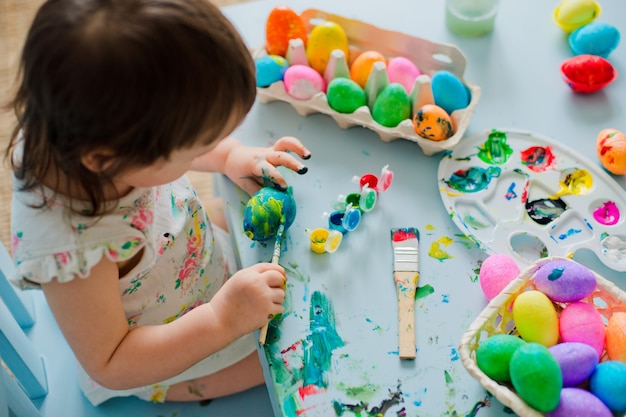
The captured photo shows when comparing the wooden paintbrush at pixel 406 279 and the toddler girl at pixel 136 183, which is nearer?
the toddler girl at pixel 136 183

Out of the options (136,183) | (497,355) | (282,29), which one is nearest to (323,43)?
(282,29)

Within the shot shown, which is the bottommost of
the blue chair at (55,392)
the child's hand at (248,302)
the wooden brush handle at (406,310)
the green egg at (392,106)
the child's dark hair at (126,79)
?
the blue chair at (55,392)

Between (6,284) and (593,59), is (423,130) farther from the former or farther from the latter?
(6,284)

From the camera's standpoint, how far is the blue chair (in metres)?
0.73

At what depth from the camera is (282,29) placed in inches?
35.6

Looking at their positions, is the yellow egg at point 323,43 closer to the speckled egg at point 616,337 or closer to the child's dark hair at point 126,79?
the child's dark hair at point 126,79

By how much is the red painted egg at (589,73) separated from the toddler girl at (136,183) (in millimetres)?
397

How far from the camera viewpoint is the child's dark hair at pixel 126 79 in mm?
492

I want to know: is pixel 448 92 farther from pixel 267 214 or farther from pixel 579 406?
pixel 579 406

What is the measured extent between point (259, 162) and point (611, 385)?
1.50 ft

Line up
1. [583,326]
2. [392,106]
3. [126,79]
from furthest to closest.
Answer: [392,106], [583,326], [126,79]

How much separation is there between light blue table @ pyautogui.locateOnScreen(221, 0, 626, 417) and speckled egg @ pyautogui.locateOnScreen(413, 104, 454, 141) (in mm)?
38

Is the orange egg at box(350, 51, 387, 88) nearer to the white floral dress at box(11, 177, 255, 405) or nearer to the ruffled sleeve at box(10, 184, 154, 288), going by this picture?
the white floral dress at box(11, 177, 255, 405)

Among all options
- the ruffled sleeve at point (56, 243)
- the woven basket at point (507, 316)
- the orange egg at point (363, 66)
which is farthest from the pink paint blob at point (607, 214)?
the ruffled sleeve at point (56, 243)
